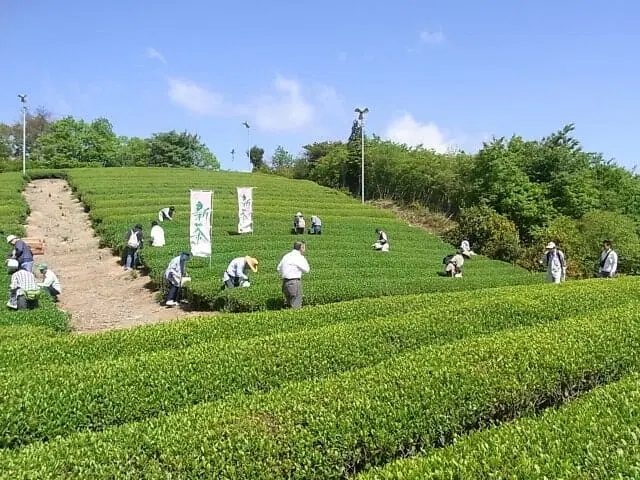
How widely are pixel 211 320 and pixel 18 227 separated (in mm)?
20510

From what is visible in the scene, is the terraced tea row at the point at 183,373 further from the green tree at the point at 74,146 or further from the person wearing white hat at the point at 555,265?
the green tree at the point at 74,146

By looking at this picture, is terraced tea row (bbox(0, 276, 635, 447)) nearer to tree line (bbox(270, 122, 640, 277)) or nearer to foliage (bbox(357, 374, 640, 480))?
foliage (bbox(357, 374, 640, 480))

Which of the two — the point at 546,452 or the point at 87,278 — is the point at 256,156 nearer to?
the point at 87,278

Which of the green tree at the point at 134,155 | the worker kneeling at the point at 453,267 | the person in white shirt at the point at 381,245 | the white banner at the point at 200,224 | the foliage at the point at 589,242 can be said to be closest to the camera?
the white banner at the point at 200,224

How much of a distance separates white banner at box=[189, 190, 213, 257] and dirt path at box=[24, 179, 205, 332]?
208 cm

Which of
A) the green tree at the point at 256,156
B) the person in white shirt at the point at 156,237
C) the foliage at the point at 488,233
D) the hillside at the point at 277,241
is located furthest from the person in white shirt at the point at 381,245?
the green tree at the point at 256,156

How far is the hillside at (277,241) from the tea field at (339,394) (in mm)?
3897

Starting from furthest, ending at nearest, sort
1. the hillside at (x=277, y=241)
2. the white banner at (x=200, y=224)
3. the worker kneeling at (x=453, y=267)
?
1. the worker kneeling at (x=453, y=267)
2. the white banner at (x=200, y=224)
3. the hillside at (x=277, y=241)

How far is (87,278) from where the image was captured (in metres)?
22.2

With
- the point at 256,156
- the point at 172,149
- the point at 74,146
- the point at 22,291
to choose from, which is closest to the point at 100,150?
the point at 74,146

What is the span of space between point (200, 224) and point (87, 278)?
19.3 ft

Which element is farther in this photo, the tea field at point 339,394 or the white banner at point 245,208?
the white banner at point 245,208

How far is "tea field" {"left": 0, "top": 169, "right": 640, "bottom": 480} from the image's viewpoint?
5562 millimetres

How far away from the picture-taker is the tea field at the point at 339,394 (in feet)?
18.2
